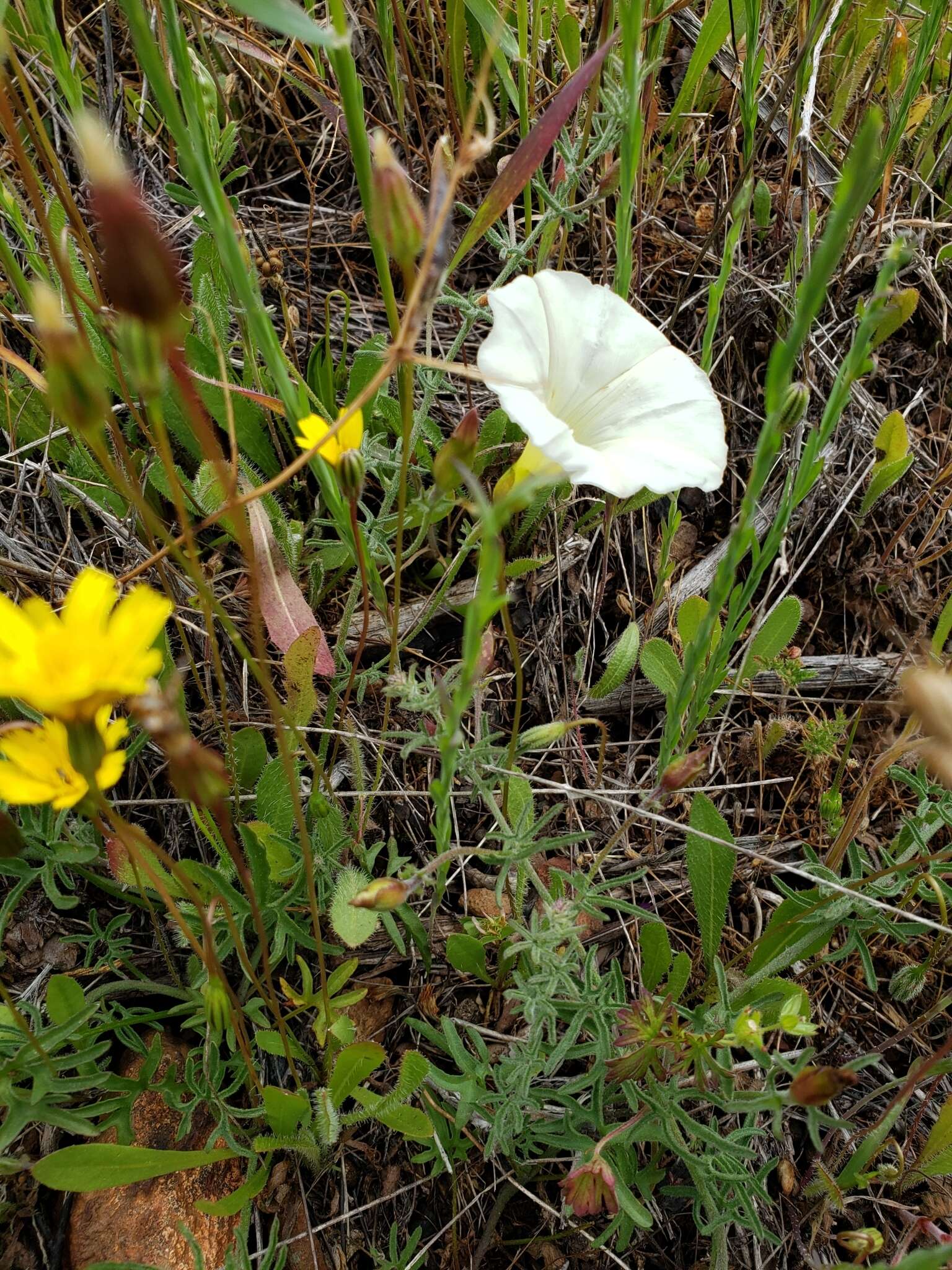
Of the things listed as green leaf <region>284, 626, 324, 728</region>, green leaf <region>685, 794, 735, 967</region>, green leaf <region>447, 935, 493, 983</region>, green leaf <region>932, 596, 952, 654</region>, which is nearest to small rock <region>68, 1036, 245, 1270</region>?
green leaf <region>447, 935, 493, 983</region>

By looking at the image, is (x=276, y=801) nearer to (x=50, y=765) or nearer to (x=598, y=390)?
(x=50, y=765)

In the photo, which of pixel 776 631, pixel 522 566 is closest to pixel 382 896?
pixel 522 566

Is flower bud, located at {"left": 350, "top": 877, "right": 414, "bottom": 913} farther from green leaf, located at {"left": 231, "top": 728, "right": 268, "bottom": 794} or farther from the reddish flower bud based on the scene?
green leaf, located at {"left": 231, "top": 728, "right": 268, "bottom": 794}

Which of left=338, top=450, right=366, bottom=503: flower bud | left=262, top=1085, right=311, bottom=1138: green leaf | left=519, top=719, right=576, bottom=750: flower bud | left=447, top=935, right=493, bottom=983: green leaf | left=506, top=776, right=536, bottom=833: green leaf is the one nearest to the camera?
left=338, top=450, right=366, bottom=503: flower bud

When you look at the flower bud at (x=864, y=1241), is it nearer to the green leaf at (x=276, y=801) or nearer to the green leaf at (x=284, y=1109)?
the green leaf at (x=284, y=1109)

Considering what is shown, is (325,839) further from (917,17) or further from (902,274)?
(917,17)

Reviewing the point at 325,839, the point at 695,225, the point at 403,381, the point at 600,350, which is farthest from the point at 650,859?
the point at 695,225

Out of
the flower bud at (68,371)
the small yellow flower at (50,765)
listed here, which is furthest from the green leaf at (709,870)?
the flower bud at (68,371)
